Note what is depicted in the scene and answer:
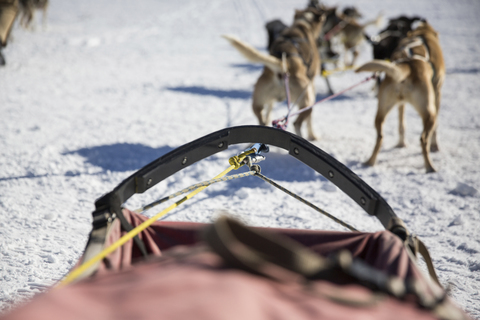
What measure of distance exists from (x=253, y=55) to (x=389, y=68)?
115 cm

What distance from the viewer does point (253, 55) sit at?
3.68 metres

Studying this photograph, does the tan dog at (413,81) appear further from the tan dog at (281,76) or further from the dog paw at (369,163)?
the tan dog at (281,76)

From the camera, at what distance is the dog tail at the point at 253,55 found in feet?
11.7

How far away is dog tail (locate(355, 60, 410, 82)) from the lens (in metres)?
3.18

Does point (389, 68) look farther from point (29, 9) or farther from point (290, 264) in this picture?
point (29, 9)

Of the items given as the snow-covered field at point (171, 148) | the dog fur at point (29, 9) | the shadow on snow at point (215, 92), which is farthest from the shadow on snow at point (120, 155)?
the dog fur at point (29, 9)

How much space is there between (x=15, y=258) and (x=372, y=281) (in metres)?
2.05

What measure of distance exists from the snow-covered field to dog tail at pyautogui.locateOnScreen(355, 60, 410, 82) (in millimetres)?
918

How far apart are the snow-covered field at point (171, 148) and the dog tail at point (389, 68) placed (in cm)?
92

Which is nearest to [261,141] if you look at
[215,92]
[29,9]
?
[215,92]

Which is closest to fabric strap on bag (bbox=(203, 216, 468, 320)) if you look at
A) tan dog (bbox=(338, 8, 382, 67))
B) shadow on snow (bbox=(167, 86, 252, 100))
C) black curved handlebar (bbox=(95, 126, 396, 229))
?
black curved handlebar (bbox=(95, 126, 396, 229))

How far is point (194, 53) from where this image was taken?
417 inches

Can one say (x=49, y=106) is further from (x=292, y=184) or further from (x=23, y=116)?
(x=292, y=184)

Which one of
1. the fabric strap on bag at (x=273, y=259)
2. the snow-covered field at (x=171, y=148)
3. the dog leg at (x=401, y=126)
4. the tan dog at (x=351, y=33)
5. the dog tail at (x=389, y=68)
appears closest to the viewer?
the fabric strap on bag at (x=273, y=259)
